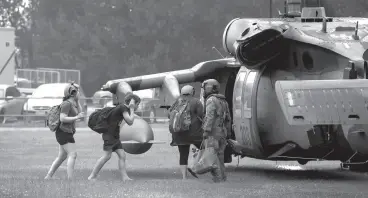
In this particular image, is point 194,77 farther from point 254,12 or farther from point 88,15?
point 88,15

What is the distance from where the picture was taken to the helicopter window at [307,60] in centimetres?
1748

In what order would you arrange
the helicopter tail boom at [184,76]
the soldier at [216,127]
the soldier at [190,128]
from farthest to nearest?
1. the helicopter tail boom at [184,76]
2. the soldier at [190,128]
3. the soldier at [216,127]

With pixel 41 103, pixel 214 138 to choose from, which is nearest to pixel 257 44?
pixel 214 138

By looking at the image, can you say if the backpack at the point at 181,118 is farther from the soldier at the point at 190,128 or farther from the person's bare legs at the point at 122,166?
the person's bare legs at the point at 122,166

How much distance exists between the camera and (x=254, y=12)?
61.6 metres

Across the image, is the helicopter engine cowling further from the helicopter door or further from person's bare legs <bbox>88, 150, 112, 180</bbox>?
person's bare legs <bbox>88, 150, 112, 180</bbox>

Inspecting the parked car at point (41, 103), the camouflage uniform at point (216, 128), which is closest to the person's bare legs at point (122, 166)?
the camouflage uniform at point (216, 128)

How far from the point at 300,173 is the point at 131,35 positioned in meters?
49.5

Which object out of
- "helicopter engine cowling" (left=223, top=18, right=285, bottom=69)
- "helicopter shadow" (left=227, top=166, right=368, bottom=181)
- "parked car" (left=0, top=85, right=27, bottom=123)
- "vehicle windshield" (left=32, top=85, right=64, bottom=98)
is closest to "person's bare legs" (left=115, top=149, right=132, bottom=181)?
"helicopter engine cowling" (left=223, top=18, right=285, bottom=69)

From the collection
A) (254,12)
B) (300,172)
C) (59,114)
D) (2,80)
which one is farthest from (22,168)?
(254,12)

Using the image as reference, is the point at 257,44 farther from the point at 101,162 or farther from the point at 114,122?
the point at 101,162

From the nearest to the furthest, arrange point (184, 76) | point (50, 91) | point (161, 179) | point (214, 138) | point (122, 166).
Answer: point (214, 138) → point (122, 166) → point (161, 179) → point (184, 76) → point (50, 91)

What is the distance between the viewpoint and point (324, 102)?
15.3 meters

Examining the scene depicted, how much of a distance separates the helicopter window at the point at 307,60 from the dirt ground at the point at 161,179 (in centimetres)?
190
